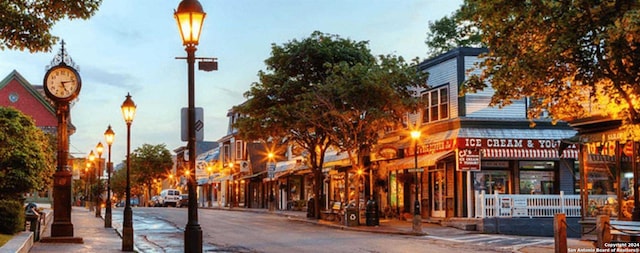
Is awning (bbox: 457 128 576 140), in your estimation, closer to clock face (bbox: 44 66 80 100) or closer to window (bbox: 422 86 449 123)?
window (bbox: 422 86 449 123)

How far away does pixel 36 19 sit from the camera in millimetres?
12672

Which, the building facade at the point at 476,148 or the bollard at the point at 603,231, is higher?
the building facade at the point at 476,148

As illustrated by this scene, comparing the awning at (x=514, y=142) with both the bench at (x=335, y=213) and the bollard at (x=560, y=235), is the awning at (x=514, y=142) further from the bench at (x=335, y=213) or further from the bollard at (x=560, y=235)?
the bollard at (x=560, y=235)

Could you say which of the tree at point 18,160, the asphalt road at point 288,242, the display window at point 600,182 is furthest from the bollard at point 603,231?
the tree at point 18,160

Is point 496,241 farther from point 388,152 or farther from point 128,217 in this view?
point 388,152

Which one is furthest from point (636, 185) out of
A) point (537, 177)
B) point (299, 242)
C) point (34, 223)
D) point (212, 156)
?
point (212, 156)

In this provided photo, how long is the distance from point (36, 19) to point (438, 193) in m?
25.2

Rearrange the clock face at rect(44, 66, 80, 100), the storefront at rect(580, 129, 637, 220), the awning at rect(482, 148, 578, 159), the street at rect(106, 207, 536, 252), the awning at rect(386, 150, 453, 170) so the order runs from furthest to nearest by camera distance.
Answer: the awning at rect(386, 150, 453, 170)
the awning at rect(482, 148, 578, 159)
the clock face at rect(44, 66, 80, 100)
the street at rect(106, 207, 536, 252)
the storefront at rect(580, 129, 637, 220)

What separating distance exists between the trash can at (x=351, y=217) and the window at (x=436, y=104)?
618cm

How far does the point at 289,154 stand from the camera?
201ft

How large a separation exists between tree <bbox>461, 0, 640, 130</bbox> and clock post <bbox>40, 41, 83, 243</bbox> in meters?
11.3

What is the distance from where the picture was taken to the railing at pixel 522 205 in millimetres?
30156

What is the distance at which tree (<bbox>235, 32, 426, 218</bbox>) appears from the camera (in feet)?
106

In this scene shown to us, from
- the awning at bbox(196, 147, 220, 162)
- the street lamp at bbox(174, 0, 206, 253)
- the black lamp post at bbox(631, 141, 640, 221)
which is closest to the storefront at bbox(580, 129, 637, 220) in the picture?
the black lamp post at bbox(631, 141, 640, 221)
